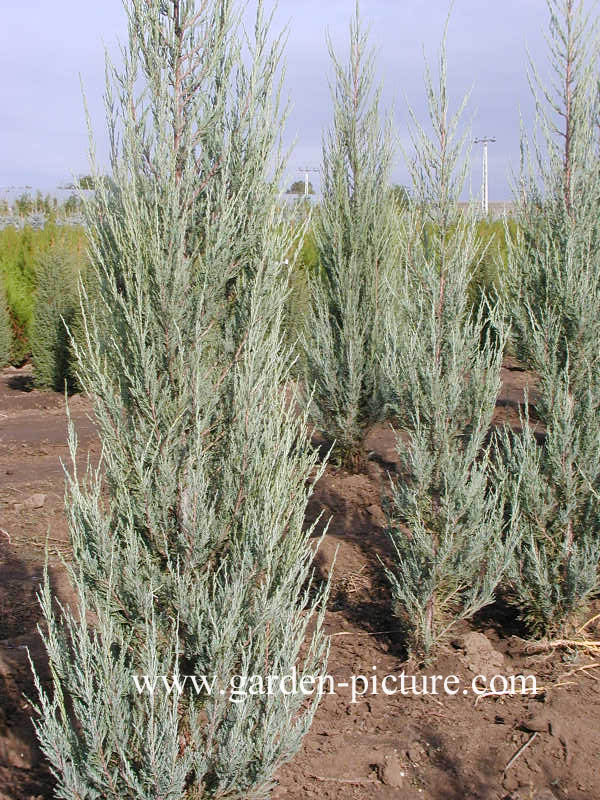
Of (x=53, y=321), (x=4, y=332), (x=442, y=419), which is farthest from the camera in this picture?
(x=4, y=332)

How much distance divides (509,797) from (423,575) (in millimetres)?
1232

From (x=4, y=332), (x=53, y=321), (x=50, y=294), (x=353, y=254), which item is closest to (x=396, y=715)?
(x=353, y=254)

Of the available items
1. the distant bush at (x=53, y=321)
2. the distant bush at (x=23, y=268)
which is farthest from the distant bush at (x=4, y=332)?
the distant bush at (x=53, y=321)

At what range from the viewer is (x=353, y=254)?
6949 mm

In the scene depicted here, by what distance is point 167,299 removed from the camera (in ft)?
9.18

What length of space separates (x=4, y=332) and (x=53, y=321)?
2.27m


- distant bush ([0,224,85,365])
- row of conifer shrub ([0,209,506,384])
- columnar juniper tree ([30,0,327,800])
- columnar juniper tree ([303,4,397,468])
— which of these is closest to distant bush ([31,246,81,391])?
row of conifer shrub ([0,209,506,384])

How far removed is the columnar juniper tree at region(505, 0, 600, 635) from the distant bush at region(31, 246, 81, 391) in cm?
810

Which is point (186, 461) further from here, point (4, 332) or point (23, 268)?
point (23, 268)

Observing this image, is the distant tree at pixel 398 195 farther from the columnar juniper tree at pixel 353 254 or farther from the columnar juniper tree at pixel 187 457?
the columnar juniper tree at pixel 187 457

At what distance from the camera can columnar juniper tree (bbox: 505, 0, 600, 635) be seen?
4.20 metres

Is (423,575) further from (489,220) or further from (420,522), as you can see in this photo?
(489,220)

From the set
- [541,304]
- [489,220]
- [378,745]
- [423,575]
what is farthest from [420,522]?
[489,220]

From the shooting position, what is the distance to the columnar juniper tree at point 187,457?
2688mm
